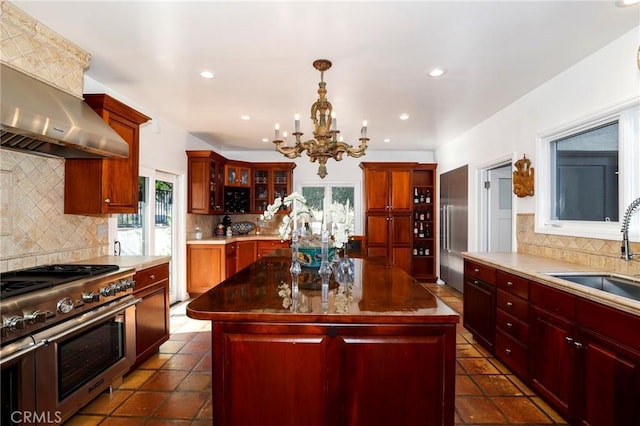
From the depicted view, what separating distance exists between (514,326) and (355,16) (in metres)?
2.47

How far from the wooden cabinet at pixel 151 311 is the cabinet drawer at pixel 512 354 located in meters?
2.91

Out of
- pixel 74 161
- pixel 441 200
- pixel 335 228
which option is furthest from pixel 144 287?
pixel 441 200

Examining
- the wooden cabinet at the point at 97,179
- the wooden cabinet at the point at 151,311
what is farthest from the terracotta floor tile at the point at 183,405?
the wooden cabinet at the point at 97,179

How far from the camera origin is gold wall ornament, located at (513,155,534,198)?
3.22 m

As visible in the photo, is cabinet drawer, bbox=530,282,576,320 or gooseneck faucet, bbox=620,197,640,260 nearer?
cabinet drawer, bbox=530,282,576,320

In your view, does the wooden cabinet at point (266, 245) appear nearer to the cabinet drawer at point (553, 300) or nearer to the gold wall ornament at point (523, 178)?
the gold wall ornament at point (523, 178)

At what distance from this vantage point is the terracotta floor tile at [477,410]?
209 centimetres

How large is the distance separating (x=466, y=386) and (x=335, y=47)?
270 centimetres

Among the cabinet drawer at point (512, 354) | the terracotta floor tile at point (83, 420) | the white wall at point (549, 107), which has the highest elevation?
the white wall at point (549, 107)

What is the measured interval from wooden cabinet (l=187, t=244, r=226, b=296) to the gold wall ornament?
3866mm

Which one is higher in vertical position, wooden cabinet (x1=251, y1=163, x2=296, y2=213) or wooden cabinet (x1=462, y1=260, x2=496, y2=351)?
wooden cabinet (x1=251, y1=163, x2=296, y2=213)

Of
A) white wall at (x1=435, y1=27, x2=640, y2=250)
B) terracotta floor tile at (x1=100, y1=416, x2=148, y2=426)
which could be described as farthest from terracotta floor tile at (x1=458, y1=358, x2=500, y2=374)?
terracotta floor tile at (x1=100, y1=416, x2=148, y2=426)

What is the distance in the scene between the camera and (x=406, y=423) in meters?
1.44

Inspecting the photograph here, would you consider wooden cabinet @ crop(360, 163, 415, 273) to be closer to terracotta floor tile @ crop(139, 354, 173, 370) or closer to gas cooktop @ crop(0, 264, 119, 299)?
terracotta floor tile @ crop(139, 354, 173, 370)
